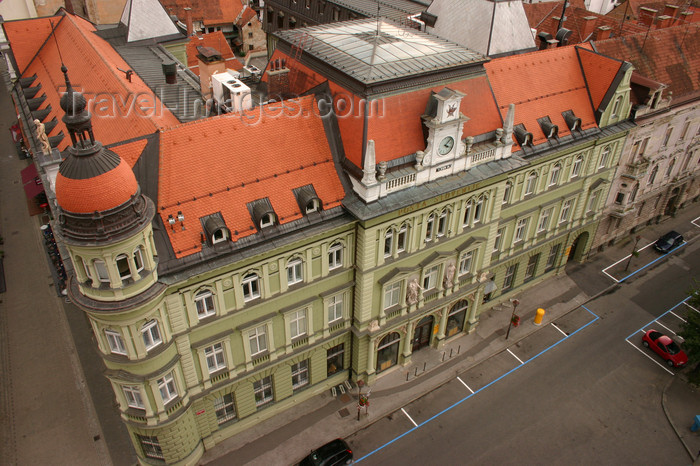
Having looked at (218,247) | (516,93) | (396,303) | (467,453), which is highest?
(516,93)

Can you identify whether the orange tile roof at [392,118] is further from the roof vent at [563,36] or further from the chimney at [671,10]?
the chimney at [671,10]

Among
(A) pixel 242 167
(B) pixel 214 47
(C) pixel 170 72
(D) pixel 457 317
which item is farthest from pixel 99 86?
(B) pixel 214 47

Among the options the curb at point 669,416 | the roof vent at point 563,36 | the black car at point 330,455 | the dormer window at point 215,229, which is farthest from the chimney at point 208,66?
the curb at point 669,416

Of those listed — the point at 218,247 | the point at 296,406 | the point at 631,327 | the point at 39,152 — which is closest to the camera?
the point at 218,247

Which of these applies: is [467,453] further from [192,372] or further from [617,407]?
[192,372]

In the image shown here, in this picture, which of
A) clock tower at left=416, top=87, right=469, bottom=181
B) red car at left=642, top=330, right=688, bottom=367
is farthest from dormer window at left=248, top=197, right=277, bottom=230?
red car at left=642, top=330, right=688, bottom=367

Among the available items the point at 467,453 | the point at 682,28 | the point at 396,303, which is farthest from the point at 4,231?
the point at 682,28

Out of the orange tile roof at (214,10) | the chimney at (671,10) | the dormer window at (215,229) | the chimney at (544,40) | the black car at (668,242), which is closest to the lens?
the dormer window at (215,229)

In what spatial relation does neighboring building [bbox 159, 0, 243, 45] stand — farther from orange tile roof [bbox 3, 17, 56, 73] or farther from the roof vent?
the roof vent
